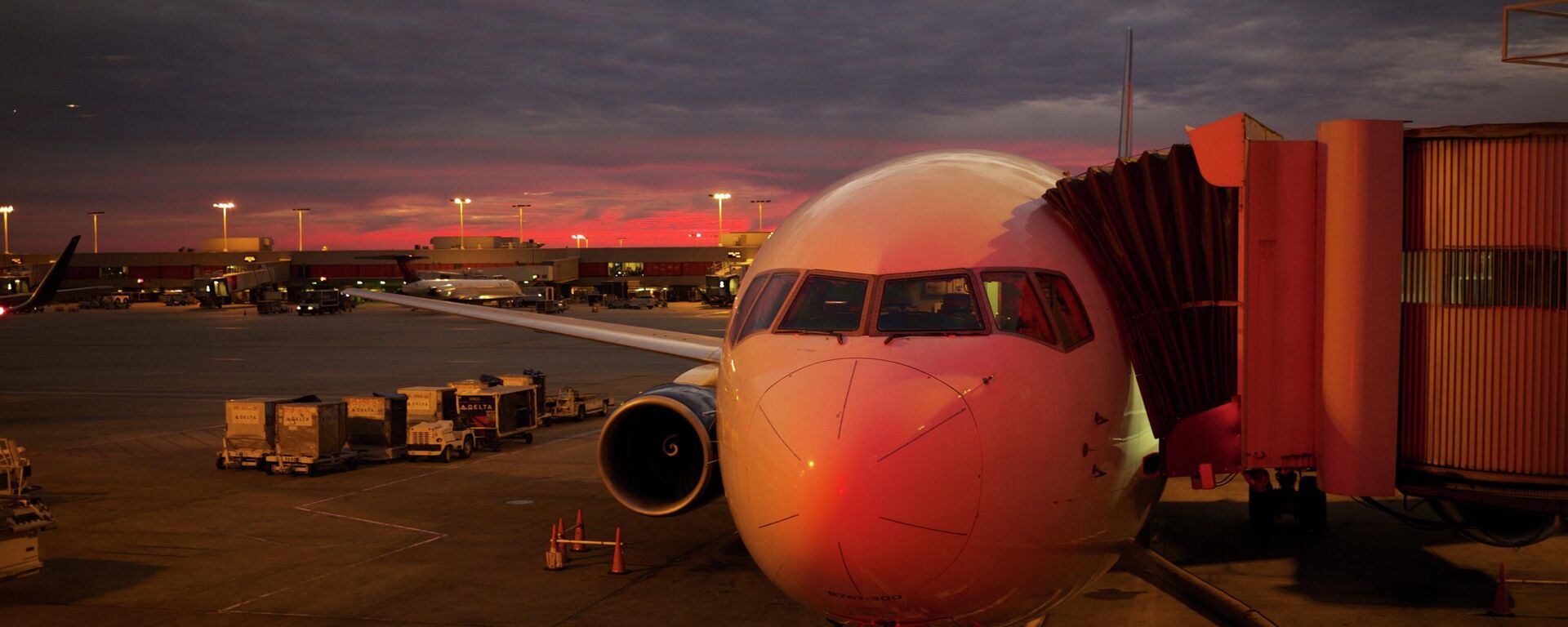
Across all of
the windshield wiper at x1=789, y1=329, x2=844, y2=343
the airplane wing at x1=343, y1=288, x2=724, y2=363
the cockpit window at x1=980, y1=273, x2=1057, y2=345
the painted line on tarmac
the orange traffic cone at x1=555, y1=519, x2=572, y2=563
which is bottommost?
the painted line on tarmac

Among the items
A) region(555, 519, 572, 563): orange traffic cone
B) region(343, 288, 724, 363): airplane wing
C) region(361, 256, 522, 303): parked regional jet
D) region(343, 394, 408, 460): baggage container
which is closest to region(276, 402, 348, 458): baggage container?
region(343, 394, 408, 460): baggage container

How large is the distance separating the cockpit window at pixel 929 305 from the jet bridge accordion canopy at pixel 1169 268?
124 cm

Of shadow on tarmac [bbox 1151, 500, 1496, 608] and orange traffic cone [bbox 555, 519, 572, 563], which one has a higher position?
orange traffic cone [bbox 555, 519, 572, 563]

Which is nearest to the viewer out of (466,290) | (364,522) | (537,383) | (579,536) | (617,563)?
(617,563)

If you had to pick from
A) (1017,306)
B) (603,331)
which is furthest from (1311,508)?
(603,331)

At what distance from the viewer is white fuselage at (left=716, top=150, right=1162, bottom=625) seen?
19.0 ft

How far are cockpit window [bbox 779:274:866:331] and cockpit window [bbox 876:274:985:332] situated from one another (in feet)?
0.53

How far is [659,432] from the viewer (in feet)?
37.0

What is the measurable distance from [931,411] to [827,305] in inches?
52.0

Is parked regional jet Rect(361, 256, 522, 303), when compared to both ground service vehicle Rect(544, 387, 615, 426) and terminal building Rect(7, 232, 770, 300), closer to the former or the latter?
terminal building Rect(7, 232, 770, 300)

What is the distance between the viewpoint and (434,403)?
22.4m

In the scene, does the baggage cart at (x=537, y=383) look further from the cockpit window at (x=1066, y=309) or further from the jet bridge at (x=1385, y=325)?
the jet bridge at (x=1385, y=325)

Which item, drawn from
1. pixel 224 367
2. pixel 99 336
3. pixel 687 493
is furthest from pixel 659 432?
pixel 99 336

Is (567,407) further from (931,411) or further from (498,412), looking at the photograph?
(931,411)
